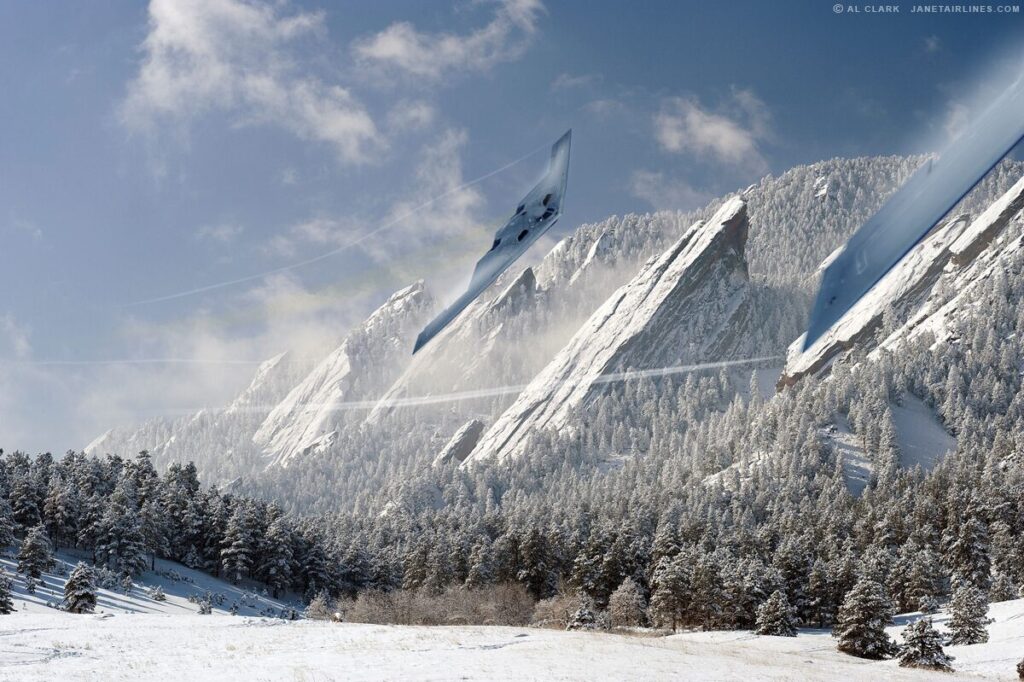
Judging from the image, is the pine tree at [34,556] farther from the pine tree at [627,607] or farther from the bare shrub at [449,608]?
the pine tree at [627,607]

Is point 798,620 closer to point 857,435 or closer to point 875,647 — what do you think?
point 875,647

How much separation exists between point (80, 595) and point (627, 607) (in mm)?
46401

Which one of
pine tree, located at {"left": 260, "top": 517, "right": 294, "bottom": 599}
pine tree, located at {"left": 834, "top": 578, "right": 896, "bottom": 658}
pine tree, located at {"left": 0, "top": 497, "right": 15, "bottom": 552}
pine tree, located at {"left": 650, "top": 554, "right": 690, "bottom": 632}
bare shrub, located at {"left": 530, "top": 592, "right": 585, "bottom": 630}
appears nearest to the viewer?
pine tree, located at {"left": 834, "top": 578, "right": 896, "bottom": 658}

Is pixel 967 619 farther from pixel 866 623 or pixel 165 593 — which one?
pixel 165 593

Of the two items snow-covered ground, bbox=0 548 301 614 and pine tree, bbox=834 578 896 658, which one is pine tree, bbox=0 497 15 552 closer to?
snow-covered ground, bbox=0 548 301 614

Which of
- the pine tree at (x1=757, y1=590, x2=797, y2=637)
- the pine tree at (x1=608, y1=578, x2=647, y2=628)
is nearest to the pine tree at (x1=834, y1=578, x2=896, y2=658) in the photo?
the pine tree at (x1=757, y1=590, x2=797, y2=637)

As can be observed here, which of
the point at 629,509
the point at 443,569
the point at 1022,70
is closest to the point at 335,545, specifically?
the point at 443,569

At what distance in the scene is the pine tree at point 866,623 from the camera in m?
56.0

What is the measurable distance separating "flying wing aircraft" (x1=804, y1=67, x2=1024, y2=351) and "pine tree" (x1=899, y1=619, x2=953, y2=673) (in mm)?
45546

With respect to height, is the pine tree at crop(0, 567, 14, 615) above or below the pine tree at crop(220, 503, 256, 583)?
below

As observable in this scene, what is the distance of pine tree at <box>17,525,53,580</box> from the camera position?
245 feet

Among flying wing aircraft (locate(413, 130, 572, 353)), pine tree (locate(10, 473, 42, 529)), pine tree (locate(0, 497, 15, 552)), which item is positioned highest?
flying wing aircraft (locate(413, 130, 572, 353))

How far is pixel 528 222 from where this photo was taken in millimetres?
14688

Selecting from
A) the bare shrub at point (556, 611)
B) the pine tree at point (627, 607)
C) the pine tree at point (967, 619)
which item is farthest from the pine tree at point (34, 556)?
the pine tree at point (967, 619)
